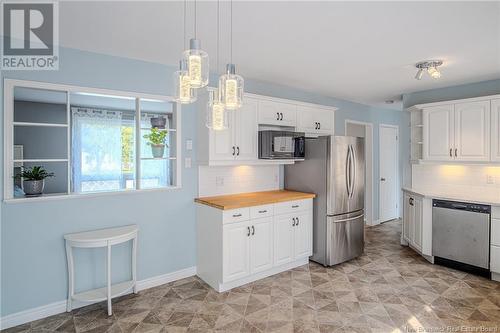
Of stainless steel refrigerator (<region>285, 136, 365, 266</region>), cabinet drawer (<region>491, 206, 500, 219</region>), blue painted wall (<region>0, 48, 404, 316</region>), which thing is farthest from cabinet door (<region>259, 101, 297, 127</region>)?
cabinet drawer (<region>491, 206, 500, 219</region>)

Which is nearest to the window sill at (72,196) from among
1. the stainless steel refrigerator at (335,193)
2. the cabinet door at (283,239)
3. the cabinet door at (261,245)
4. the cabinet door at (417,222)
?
the cabinet door at (261,245)

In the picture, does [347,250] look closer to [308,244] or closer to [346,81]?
→ [308,244]

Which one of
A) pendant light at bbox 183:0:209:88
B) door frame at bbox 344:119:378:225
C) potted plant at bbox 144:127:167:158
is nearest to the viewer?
pendant light at bbox 183:0:209:88

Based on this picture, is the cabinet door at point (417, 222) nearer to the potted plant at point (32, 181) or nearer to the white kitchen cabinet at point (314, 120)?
the white kitchen cabinet at point (314, 120)

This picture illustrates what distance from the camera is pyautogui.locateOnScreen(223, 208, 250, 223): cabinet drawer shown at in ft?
10.4

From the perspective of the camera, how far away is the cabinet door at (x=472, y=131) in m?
3.84

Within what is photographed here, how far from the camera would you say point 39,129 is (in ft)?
18.0

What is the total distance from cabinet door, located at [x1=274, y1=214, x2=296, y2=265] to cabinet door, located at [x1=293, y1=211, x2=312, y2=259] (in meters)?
0.08

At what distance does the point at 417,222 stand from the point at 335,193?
1.42 meters

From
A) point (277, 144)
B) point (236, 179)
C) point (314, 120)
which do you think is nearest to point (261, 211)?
point (236, 179)

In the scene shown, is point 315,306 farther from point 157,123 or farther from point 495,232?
point 157,123

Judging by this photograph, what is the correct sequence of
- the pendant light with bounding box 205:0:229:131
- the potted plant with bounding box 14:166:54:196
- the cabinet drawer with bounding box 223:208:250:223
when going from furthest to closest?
the cabinet drawer with bounding box 223:208:250:223 < the potted plant with bounding box 14:166:54:196 < the pendant light with bounding box 205:0:229:131

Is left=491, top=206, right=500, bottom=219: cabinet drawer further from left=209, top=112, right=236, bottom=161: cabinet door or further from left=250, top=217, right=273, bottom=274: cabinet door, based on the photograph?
left=209, top=112, right=236, bottom=161: cabinet door

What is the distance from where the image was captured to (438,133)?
427cm
